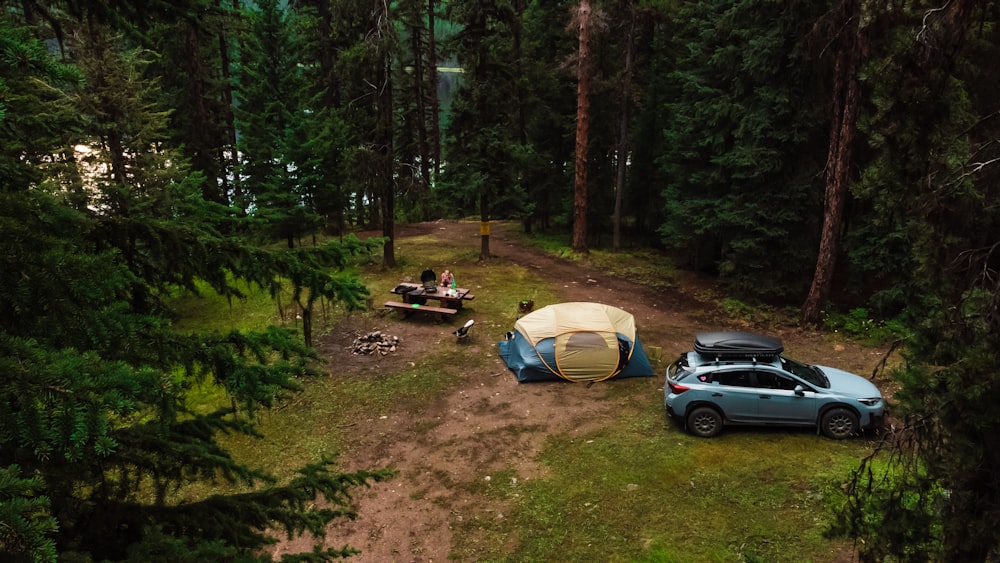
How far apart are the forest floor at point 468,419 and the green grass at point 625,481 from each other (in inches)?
9.1

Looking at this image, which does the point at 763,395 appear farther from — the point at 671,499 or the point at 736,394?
the point at 671,499

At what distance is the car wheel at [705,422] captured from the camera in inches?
432

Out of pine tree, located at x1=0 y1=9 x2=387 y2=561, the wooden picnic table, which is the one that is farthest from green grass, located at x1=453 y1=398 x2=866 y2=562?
the wooden picnic table

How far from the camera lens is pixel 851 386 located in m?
10.9

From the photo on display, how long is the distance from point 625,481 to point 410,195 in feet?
52.2

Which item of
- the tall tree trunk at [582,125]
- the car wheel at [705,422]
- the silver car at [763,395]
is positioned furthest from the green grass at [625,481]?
the tall tree trunk at [582,125]

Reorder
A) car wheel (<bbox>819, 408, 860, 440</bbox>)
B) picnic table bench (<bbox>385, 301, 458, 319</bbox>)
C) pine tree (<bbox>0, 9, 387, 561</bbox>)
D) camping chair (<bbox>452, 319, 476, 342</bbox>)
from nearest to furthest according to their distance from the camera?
pine tree (<bbox>0, 9, 387, 561</bbox>) < car wheel (<bbox>819, 408, 860, 440</bbox>) < camping chair (<bbox>452, 319, 476, 342</bbox>) < picnic table bench (<bbox>385, 301, 458, 319</bbox>)

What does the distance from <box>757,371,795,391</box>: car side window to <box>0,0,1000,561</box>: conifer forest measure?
2038 mm

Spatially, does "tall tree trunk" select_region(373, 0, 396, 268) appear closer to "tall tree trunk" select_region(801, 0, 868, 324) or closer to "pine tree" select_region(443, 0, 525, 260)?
"pine tree" select_region(443, 0, 525, 260)

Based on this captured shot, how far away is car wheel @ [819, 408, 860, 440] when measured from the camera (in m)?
10.6

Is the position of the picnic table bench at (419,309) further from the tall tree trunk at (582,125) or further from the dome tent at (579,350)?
the tall tree trunk at (582,125)

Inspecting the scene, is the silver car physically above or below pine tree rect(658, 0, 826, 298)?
below

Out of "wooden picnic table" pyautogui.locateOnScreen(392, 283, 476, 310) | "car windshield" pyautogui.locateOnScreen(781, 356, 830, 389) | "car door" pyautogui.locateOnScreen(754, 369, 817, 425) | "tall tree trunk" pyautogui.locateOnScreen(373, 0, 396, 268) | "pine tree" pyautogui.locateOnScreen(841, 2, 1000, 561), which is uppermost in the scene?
"tall tree trunk" pyautogui.locateOnScreen(373, 0, 396, 268)

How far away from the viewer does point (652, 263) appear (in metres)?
24.8
